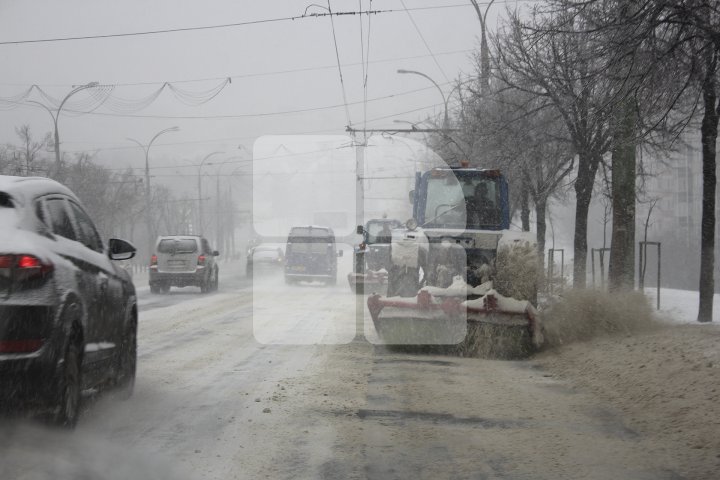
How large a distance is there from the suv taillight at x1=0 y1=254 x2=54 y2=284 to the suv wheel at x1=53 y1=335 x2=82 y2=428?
58 cm

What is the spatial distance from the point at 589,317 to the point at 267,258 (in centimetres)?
2184

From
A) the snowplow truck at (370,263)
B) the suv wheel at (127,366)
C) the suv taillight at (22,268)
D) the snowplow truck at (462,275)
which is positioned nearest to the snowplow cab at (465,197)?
the snowplow truck at (462,275)

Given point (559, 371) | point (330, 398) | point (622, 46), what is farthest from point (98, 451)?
point (622, 46)

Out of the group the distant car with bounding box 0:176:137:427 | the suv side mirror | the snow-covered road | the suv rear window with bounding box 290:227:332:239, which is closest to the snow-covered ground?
the snow-covered road

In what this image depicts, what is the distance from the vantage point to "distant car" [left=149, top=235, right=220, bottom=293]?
2703 cm

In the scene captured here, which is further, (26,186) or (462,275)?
(462,275)

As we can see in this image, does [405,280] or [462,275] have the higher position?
[462,275]

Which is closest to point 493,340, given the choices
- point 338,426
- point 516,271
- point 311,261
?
point 516,271

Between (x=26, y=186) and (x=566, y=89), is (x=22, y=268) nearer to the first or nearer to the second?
(x=26, y=186)

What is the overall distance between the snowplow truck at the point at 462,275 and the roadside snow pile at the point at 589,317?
0.56 metres

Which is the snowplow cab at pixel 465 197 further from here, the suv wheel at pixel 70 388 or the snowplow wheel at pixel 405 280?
the suv wheel at pixel 70 388

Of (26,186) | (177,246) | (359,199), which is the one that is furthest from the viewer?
(177,246)

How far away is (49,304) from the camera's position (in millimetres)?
5262

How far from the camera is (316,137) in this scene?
13.9m
